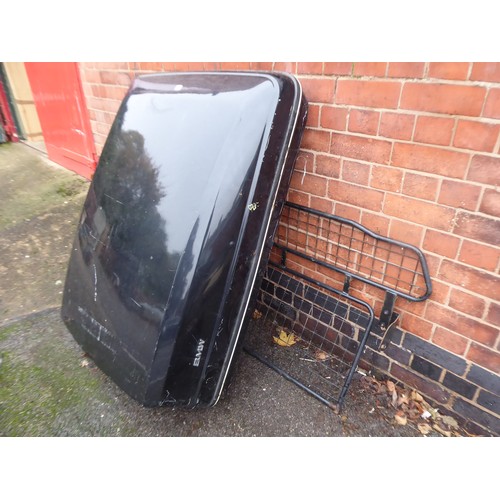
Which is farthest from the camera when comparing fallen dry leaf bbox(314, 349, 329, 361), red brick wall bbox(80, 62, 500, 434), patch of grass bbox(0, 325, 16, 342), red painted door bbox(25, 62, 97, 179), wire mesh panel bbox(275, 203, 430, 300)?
red painted door bbox(25, 62, 97, 179)

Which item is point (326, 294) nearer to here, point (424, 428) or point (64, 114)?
point (424, 428)

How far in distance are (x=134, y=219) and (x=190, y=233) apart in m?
0.41

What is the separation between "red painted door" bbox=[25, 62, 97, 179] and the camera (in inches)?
150

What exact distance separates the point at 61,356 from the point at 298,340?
1.47m

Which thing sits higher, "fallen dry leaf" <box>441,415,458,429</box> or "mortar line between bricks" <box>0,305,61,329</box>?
"mortar line between bricks" <box>0,305,61,329</box>

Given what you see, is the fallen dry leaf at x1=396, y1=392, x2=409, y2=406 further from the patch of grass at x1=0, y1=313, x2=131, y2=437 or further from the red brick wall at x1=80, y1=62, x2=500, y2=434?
the patch of grass at x1=0, y1=313, x2=131, y2=437

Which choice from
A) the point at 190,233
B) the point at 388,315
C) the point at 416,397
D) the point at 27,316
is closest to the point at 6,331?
the point at 27,316

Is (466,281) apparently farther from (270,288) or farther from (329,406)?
(270,288)

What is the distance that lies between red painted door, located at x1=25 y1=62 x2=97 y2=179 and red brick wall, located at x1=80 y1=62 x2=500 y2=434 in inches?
111

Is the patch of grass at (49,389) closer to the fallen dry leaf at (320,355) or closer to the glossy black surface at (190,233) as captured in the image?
the glossy black surface at (190,233)

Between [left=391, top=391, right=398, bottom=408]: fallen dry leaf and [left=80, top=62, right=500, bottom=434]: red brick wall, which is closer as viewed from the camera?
[left=80, top=62, right=500, bottom=434]: red brick wall

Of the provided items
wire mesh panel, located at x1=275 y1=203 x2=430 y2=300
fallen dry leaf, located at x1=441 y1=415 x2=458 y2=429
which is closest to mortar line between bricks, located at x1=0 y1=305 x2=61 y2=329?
wire mesh panel, located at x1=275 y1=203 x2=430 y2=300

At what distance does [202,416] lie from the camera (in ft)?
5.63

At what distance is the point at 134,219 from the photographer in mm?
1611
